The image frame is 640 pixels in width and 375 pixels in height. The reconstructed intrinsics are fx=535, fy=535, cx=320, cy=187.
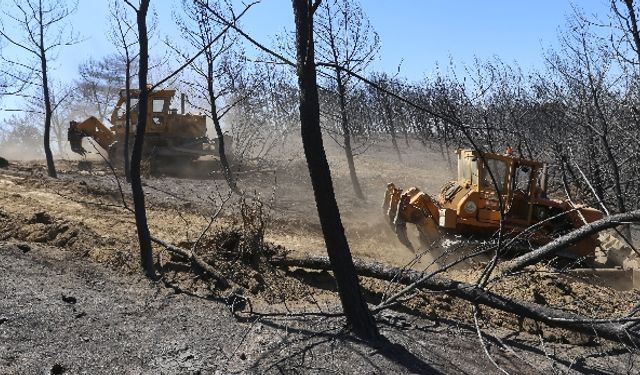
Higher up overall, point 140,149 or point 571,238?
point 140,149

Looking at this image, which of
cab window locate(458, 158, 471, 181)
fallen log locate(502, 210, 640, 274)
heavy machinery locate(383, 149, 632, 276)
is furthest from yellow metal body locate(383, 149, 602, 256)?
fallen log locate(502, 210, 640, 274)

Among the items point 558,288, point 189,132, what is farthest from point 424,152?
point 558,288

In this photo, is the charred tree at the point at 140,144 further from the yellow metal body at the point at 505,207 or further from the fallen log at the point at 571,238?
the yellow metal body at the point at 505,207

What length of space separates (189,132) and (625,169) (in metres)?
14.8

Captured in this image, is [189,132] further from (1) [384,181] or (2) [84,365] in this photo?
(2) [84,365]

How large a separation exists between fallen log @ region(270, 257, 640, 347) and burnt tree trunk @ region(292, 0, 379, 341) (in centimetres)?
66

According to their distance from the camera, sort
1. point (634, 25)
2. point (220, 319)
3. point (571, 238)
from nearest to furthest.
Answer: point (220, 319), point (571, 238), point (634, 25)

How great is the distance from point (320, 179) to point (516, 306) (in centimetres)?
270

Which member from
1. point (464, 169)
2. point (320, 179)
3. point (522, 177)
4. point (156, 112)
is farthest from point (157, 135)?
point (320, 179)

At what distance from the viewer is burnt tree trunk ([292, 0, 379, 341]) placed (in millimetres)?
4270

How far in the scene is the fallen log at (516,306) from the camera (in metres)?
5.22

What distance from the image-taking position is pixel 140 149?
652cm

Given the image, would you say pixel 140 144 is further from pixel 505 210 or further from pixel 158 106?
pixel 158 106

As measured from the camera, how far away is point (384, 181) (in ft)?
76.4
